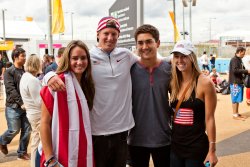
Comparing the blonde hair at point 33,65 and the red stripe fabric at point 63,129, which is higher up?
the blonde hair at point 33,65

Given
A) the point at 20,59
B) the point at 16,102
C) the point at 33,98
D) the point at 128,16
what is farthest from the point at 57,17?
the point at 33,98

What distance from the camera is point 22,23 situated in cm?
5347

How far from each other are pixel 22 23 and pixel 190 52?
54.9 m

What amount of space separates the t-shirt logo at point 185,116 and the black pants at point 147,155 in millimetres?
429

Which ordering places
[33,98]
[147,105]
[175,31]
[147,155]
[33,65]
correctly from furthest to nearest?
[175,31] < [33,65] < [33,98] < [147,155] < [147,105]

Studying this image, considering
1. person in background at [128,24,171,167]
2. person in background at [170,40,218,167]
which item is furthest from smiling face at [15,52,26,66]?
person in background at [170,40,218,167]

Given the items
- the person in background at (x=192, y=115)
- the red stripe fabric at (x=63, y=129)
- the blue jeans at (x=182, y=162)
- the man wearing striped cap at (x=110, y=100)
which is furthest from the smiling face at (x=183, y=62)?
the red stripe fabric at (x=63, y=129)

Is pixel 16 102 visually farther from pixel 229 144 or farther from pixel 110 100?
pixel 229 144

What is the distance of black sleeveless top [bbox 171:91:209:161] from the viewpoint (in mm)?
2734

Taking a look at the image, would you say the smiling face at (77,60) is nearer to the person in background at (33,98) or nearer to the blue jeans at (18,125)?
the person in background at (33,98)

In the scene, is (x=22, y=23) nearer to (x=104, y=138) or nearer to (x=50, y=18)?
(x=50, y=18)

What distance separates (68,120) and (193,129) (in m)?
1.12

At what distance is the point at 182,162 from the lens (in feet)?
9.32

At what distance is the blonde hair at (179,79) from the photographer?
9.07ft
